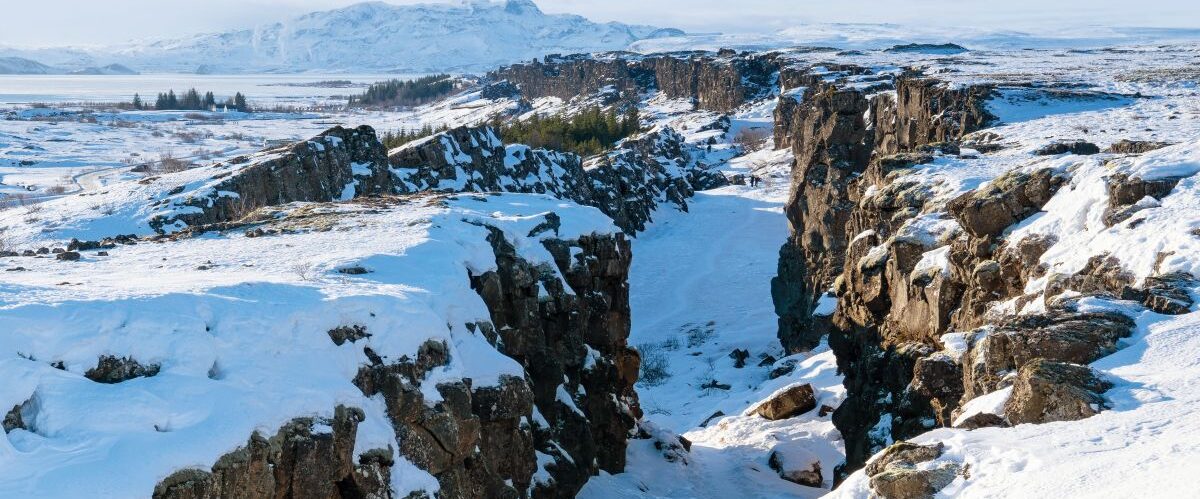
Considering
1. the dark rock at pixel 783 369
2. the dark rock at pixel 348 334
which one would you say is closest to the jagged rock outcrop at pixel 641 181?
the dark rock at pixel 783 369

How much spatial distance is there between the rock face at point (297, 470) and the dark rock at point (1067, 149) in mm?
27501

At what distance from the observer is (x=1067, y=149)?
36.1m

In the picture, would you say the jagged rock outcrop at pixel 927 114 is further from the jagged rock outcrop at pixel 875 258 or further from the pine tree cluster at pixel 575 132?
the pine tree cluster at pixel 575 132

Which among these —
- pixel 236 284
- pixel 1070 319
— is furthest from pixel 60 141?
pixel 1070 319

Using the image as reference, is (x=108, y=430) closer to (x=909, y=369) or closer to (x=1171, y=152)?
(x=909, y=369)

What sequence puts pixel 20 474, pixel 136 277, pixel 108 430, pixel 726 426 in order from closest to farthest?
pixel 20 474 → pixel 108 430 → pixel 136 277 → pixel 726 426

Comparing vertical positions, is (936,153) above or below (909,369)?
above

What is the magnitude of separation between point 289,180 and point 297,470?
124 feet

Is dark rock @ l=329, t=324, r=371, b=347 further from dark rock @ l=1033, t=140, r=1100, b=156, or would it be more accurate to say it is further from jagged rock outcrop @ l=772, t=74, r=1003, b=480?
dark rock @ l=1033, t=140, r=1100, b=156

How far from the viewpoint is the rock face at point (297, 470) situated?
14719mm

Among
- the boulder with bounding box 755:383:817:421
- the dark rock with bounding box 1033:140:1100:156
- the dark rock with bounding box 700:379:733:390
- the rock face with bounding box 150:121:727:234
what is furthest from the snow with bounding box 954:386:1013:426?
the dark rock with bounding box 700:379:733:390

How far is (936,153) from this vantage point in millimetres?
36500

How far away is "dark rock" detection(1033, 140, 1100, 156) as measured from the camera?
34934 mm

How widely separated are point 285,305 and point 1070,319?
1496cm
